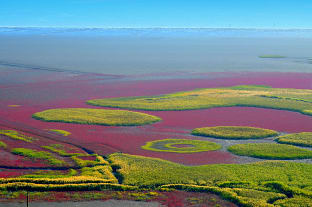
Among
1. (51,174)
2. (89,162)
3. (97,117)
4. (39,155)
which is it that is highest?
(97,117)

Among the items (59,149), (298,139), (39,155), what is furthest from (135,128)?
(298,139)

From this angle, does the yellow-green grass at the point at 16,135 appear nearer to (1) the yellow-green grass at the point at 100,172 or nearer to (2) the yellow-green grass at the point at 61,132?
(2) the yellow-green grass at the point at 61,132

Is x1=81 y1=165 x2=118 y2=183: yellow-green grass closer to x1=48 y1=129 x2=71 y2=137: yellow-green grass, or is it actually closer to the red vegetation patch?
the red vegetation patch

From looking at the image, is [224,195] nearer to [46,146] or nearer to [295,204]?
[295,204]

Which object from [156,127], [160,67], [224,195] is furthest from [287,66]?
[224,195]

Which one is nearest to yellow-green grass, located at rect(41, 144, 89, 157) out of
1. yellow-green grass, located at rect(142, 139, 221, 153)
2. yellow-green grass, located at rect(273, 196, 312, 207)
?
yellow-green grass, located at rect(142, 139, 221, 153)

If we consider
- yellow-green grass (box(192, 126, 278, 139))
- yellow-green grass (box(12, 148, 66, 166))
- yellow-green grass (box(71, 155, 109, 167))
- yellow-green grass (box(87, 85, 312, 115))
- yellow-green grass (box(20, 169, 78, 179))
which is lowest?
yellow-green grass (box(20, 169, 78, 179))

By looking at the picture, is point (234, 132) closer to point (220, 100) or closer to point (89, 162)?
point (89, 162)
